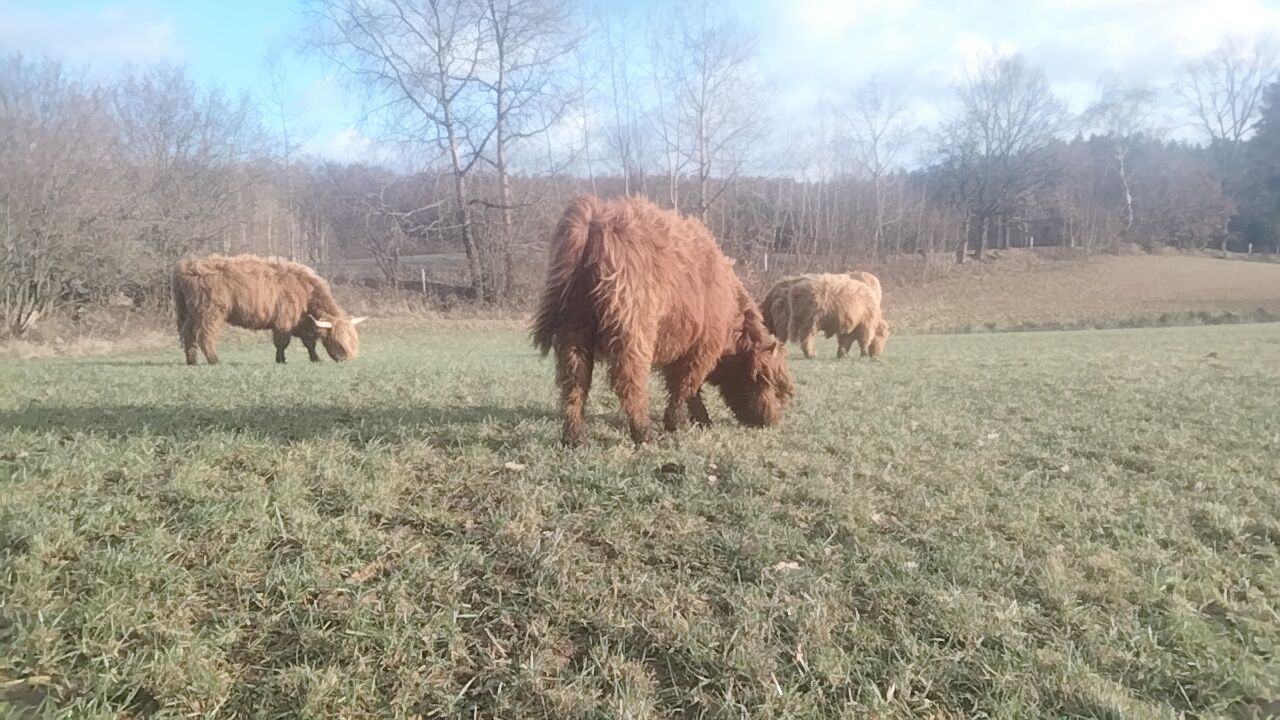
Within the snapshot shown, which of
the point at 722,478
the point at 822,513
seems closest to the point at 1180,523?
the point at 822,513

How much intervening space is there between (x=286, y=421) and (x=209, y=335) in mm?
9621

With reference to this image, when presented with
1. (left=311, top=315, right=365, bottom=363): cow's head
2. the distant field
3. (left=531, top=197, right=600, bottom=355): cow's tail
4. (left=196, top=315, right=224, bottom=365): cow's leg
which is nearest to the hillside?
the distant field

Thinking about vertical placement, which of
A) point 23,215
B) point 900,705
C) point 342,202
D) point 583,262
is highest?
point 342,202

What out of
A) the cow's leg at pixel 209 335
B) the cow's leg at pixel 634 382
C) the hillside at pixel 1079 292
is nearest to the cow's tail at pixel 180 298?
the cow's leg at pixel 209 335

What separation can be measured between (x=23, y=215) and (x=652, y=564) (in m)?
23.9

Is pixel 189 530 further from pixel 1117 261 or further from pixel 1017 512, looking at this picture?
pixel 1117 261

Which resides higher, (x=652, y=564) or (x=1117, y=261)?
(x=1117, y=261)

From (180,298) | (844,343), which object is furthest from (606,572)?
(844,343)

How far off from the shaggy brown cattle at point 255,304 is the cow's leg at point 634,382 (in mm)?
11214

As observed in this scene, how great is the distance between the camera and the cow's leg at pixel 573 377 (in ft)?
16.9

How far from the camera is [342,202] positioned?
41438 mm

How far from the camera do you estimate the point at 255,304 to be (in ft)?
46.1

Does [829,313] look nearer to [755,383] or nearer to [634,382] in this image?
[755,383]

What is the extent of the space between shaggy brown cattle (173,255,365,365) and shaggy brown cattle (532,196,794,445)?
10.8 meters
